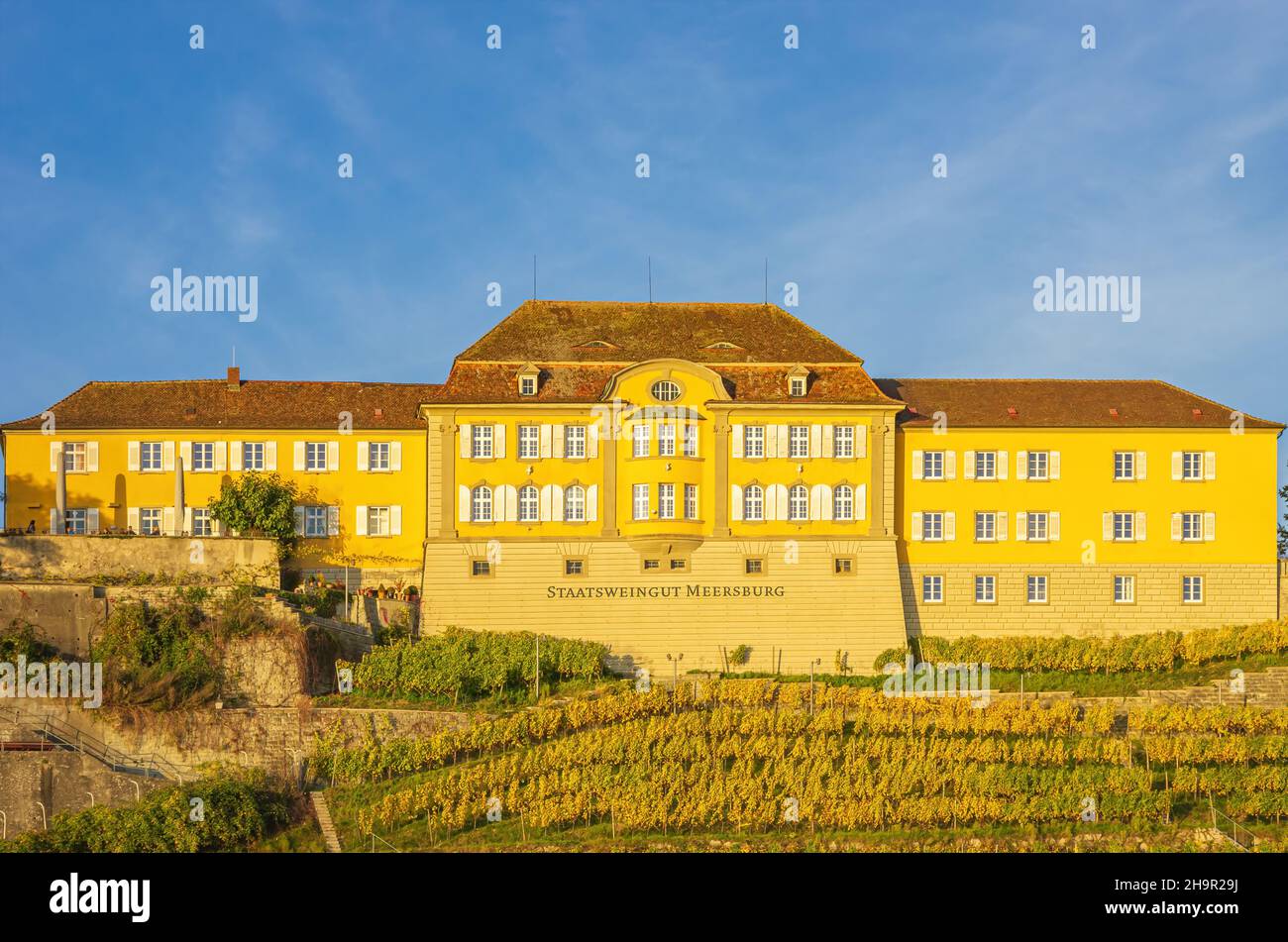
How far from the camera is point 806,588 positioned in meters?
50.9

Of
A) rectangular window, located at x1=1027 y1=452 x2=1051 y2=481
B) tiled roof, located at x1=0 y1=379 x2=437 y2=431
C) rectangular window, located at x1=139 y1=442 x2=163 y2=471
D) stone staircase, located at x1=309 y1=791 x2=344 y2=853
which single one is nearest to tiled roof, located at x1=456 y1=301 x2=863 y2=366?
tiled roof, located at x1=0 y1=379 x2=437 y2=431

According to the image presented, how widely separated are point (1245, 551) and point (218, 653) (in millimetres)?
34989

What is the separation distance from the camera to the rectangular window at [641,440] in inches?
2016

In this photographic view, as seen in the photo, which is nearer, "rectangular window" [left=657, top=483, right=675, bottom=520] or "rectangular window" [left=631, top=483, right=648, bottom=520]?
"rectangular window" [left=657, top=483, right=675, bottom=520]

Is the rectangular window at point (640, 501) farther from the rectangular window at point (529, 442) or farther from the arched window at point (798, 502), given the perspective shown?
the arched window at point (798, 502)

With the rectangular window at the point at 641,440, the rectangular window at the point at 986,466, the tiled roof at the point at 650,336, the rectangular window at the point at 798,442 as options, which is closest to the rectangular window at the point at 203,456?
the tiled roof at the point at 650,336

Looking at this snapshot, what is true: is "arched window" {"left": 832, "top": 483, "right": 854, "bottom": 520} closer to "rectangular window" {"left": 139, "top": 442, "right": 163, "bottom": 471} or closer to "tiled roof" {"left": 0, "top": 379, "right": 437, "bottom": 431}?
"tiled roof" {"left": 0, "top": 379, "right": 437, "bottom": 431}

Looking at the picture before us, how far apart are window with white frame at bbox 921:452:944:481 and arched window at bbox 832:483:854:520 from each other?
3.18m

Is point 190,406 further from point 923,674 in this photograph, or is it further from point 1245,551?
point 1245,551

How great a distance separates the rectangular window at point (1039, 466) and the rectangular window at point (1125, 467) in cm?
241

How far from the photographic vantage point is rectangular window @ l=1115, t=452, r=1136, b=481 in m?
53.1

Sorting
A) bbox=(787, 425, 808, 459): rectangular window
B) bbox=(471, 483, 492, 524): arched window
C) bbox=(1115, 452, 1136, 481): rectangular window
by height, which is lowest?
bbox=(471, 483, 492, 524): arched window
